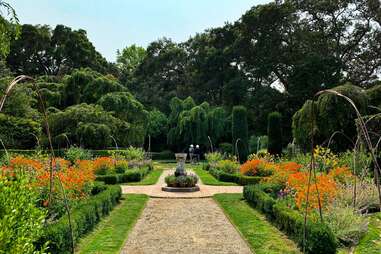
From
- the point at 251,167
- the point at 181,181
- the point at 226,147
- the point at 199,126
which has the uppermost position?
the point at 199,126

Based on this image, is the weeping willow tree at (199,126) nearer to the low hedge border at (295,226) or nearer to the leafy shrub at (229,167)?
the leafy shrub at (229,167)

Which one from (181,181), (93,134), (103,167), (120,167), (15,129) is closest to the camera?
(181,181)

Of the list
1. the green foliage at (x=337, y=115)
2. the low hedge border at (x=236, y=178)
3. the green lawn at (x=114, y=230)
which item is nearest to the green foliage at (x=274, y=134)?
the green foliage at (x=337, y=115)

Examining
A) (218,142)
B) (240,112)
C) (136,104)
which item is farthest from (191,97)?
(240,112)

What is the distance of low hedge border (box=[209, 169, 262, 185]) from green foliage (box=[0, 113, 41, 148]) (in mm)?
11591

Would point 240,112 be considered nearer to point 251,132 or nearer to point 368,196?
point 251,132

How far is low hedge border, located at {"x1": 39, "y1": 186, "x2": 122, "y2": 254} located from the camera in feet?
A: 19.2

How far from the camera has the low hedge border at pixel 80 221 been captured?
231 inches

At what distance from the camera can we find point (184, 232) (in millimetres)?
8391

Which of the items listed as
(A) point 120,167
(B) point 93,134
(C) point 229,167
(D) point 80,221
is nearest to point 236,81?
(B) point 93,134

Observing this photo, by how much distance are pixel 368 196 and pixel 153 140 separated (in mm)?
32385

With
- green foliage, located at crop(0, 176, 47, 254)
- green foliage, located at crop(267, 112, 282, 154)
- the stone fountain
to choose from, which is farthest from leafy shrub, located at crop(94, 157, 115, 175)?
green foliage, located at crop(0, 176, 47, 254)

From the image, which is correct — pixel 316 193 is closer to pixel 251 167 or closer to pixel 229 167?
pixel 251 167

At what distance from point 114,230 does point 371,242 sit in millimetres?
4774
